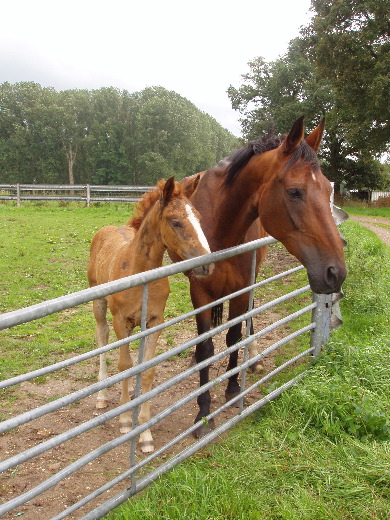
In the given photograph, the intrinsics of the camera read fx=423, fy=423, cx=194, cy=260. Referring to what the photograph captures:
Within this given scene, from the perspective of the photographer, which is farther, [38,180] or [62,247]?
[38,180]

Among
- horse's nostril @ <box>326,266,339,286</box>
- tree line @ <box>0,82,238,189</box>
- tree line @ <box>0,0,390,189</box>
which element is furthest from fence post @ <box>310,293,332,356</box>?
tree line @ <box>0,82,238,189</box>

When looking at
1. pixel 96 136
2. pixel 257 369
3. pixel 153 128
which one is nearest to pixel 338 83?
pixel 257 369

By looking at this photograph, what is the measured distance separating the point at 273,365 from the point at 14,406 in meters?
2.61

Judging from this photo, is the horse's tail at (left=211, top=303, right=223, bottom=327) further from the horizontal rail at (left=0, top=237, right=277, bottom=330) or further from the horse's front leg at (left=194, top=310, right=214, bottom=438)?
the horizontal rail at (left=0, top=237, right=277, bottom=330)

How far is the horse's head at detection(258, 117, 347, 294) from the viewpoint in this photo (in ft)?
8.02

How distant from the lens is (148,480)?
7.78 ft

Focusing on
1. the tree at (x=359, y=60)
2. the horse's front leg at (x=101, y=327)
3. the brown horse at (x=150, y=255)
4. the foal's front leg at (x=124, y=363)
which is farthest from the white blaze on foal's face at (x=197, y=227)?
the tree at (x=359, y=60)

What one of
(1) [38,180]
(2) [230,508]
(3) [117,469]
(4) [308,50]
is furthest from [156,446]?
(1) [38,180]

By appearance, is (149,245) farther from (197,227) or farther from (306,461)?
(306,461)

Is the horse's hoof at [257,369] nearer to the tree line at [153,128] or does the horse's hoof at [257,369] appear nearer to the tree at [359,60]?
the tree at [359,60]

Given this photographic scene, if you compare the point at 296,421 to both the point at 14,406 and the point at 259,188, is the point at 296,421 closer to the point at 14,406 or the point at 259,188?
the point at 259,188

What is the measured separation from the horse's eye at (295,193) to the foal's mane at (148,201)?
1.00 m

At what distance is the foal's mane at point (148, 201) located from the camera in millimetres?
3295

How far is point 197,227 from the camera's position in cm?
303
